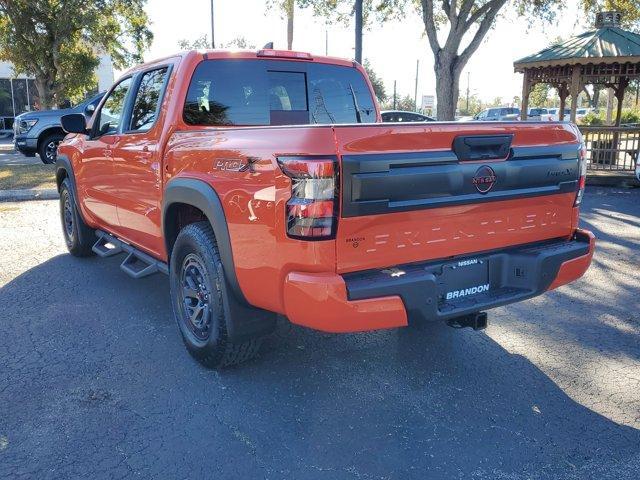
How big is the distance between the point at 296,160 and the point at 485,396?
5.93 ft

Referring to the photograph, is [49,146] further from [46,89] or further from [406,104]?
[406,104]

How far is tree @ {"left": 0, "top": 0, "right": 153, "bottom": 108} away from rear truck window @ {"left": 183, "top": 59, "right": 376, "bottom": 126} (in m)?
21.5

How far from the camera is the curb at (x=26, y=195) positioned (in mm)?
10789

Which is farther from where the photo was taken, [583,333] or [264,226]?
[583,333]

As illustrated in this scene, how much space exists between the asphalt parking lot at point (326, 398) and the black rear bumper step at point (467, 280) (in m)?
0.59

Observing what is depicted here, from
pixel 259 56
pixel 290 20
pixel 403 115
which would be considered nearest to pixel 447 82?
pixel 403 115

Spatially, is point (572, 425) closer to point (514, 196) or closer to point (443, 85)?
point (514, 196)

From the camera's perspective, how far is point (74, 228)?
6383 mm

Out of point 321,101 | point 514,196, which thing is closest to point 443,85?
point 321,101

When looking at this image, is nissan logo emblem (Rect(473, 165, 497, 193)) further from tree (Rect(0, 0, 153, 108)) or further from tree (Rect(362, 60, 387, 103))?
tree (Rect(362, 60, 387, 103))

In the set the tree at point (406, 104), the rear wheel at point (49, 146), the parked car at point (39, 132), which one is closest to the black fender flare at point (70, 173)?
the parked car at point (39, 132)

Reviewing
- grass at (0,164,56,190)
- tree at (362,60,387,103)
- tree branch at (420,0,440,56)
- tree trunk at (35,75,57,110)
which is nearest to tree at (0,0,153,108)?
tree trunk at (35,75,57,110)

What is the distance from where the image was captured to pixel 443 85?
50.8 feet

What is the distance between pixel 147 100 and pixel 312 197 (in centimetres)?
242
